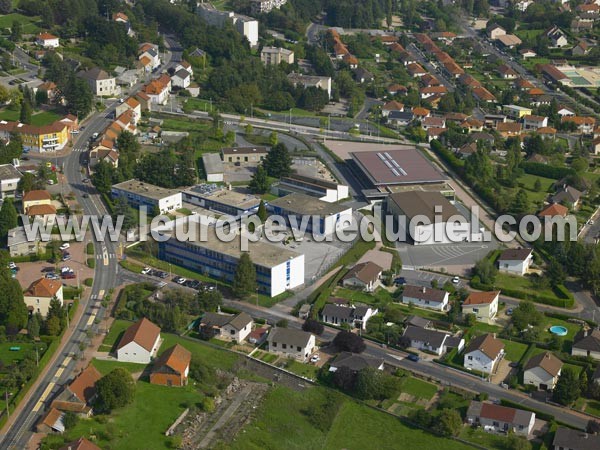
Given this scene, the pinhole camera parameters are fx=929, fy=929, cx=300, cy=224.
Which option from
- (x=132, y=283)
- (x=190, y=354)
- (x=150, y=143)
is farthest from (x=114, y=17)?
(x=190, y=354)

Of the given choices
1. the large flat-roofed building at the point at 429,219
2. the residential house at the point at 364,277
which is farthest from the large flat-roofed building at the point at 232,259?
the large flat-roofed building at the point at 429,219

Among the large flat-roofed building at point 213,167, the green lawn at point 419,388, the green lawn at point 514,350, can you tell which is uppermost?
the large flat-roofed building at point 213,167

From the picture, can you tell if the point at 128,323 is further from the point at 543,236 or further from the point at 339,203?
the point at 543,236

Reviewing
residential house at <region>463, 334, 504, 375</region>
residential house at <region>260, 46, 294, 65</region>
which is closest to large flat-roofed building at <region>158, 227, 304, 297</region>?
residential house at <region>463, 334, 504, 375</region>

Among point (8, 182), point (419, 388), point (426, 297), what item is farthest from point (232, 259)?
point (8, 182)

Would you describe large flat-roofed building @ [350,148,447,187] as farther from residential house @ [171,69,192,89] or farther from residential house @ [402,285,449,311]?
residential house @ [171,69,192,89]

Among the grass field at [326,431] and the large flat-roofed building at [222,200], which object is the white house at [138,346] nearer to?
the grass field at [326,431]

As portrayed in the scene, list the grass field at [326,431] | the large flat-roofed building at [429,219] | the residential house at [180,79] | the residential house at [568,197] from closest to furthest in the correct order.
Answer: the grass field at [326,431] < the large flat-roofed building at [429,219] < the residential house at [568,197] < the residential house at [180,79]

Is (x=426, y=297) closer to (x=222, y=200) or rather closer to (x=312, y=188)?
(x=312, y=188)
